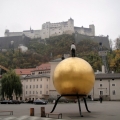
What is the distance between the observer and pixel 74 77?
18703 millimetres

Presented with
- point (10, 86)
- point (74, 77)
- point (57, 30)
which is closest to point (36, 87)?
point (10, 86)

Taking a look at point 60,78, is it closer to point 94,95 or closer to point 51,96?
point 94,95

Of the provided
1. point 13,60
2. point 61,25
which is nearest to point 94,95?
point 13,60

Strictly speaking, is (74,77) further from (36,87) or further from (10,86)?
(36,87)

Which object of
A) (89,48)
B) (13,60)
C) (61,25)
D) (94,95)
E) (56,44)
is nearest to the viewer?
(94,95)

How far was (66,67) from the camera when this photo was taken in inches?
757

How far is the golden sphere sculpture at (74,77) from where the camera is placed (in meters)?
18.8

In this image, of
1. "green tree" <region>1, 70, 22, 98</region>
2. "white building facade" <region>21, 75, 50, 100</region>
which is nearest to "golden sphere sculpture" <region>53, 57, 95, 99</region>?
"green tree" <region>1, 70, 22, 98</region>

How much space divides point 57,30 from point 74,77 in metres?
147

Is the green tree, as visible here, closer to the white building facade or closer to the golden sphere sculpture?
the white building facade

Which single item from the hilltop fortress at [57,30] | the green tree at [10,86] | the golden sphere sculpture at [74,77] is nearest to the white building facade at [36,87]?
the green tree at [10,86]

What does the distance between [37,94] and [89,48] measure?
57.7m

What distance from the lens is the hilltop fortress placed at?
161 meters

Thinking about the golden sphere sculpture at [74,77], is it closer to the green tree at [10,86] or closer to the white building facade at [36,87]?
the green tree at [10,86]
